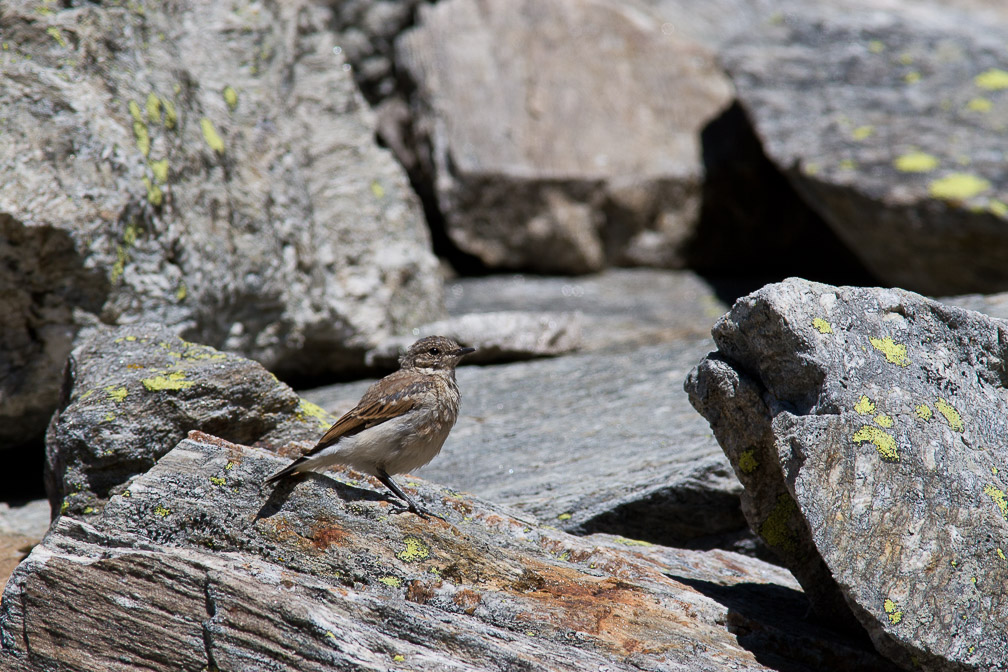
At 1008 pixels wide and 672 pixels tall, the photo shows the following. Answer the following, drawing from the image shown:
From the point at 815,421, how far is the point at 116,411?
4138 mm

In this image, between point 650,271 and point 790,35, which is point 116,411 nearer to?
point 650,271

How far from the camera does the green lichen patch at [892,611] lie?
171 inches

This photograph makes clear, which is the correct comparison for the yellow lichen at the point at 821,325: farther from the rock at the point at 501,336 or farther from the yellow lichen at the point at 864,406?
the rock at the point at 501,336

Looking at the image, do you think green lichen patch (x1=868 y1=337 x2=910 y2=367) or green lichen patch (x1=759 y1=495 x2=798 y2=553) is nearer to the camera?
green lichen patch (x1=868 y1=337 x2=910 y2=367)

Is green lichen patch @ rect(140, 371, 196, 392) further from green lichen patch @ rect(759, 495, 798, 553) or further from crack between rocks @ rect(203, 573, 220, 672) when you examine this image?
green lichen patch @ rect(759, 495, 798, 553)

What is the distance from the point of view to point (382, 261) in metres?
10.3

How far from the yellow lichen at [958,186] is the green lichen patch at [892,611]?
281 inches

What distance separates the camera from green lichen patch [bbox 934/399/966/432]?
4992 millimetres

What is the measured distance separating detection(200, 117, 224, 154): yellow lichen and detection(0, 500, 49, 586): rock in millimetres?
3505

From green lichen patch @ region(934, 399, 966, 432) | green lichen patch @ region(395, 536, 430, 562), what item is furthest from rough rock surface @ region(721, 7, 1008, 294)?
green lichen patch @ region(395, 536, 430, 562)

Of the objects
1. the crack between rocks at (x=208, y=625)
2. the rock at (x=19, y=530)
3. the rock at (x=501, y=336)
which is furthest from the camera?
the rock at (x=501, y=336)

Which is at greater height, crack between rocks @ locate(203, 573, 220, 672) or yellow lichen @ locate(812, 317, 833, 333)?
yellow lichen @ locate(812, 317, 833, 333)

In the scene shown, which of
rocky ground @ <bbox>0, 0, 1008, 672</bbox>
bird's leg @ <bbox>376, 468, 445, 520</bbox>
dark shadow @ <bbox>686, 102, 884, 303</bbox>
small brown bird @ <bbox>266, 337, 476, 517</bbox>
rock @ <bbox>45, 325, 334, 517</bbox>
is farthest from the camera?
dark shadow @ <bbox>686, 102, 884, 303</bbox>

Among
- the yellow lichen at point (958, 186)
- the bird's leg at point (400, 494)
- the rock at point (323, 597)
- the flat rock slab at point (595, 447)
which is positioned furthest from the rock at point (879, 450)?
the yellow lichen at point (958, 186)
